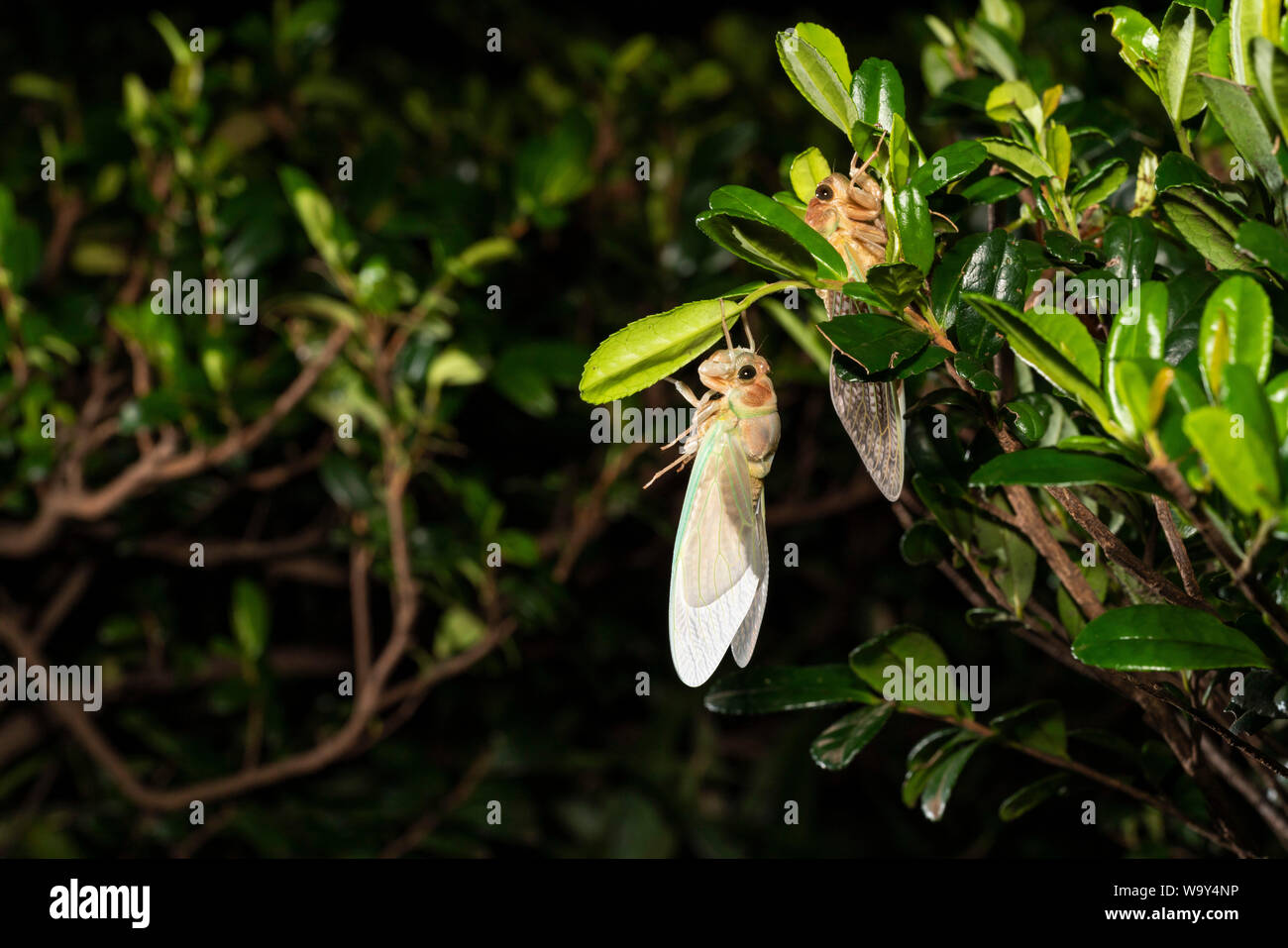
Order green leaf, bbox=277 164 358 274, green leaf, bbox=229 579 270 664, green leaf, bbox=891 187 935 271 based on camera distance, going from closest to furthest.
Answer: green leaf, bbox=891 187 935 271
green leaf, bbox=277 164 358 274
green leaf, bbox=229 579 270 664

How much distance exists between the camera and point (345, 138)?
4.57 ft

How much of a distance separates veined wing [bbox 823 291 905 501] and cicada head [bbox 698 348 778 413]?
41 millimetres

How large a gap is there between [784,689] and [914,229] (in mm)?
293

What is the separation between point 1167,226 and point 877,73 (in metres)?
0.16

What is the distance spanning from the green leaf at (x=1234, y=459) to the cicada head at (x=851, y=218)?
0.19m

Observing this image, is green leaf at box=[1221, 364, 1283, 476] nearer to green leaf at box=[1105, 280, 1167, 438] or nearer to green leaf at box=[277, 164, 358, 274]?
green leaf at box=[1105, 280, 1167, 438]

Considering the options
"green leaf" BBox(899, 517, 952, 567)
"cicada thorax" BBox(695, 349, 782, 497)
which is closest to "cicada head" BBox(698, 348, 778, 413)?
"cicada thorax" BBox(695, 349, 782, 497)

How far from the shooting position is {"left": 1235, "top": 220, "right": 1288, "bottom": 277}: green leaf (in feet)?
1.18

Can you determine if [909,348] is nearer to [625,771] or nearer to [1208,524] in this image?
[1208,524]

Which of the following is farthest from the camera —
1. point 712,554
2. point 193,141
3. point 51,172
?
point 51,172

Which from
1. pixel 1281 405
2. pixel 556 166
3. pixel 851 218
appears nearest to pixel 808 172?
pixel 851 218

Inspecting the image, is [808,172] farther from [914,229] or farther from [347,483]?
[347,483]

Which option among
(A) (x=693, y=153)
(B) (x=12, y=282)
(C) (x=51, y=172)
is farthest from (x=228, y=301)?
(A) (x=693, y=153)

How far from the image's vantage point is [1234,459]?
0.28 metres
